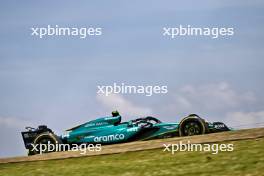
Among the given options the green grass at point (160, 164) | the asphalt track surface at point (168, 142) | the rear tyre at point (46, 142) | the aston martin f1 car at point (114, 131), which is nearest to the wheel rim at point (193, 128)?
the aston martin f1 car at point (114, 131)

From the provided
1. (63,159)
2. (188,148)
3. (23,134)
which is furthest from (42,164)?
(23,134)

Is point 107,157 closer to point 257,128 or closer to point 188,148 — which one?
point 188,148

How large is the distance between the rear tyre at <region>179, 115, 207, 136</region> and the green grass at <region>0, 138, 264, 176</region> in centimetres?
297

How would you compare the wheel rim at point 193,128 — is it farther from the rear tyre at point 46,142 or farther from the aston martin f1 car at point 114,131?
the rear tyre at point 46,142

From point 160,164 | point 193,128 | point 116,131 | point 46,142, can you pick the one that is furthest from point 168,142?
point 46,142

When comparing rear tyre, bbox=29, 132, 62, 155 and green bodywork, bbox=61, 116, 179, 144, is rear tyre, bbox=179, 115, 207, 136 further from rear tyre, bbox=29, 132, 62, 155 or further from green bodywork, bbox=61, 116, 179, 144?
rear tyre, bbox=29, 132, 62, 155

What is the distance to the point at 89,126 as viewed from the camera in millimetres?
14633

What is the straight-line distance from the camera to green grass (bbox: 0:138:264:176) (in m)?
8.27

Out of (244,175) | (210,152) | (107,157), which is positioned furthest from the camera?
(107,157)

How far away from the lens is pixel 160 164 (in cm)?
914

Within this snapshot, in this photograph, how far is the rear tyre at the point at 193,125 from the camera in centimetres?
1303

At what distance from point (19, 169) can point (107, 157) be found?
79.2 inches

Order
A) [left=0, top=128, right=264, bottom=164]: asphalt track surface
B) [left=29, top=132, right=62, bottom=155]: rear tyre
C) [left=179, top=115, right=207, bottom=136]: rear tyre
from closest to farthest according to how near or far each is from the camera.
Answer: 1. [left=0, top=128, right=264, bottom=164]: asphalt track surface
2. [left=179, top=115, right=207, bottom=136]: rear tyre
3. [left=29, top=132, right=62, bottom=155]: rear tyre

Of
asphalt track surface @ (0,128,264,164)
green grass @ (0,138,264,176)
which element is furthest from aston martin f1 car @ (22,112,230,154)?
green grass @ (0,138,264,176)
